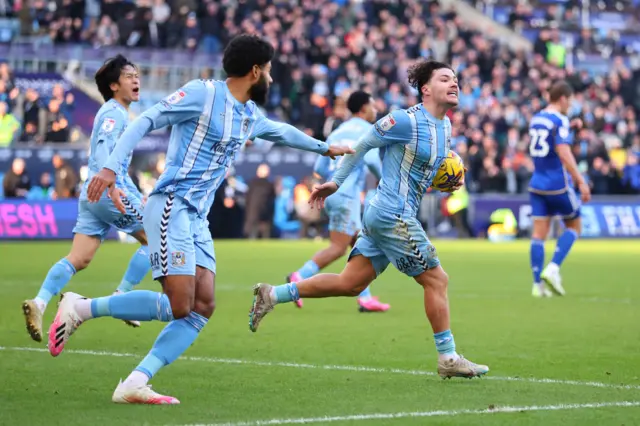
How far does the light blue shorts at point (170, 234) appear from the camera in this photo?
7.32 meters

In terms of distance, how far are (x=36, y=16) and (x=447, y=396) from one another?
28.5 meters

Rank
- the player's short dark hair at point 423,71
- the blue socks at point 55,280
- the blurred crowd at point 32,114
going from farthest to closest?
the blurred crowd at point 32,114
the blue socks at point 55,280
the player's short dark hair at point 423,71

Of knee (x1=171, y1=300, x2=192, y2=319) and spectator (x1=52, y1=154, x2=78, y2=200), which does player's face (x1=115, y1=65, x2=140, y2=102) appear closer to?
knee (x1=171, y1=300, x2=192, y2=319)

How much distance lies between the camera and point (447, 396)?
25.4ft

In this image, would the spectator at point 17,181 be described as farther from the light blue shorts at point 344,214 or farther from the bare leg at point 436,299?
the bare leg at point 436,299

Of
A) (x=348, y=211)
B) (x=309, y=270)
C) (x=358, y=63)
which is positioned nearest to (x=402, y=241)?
(x=309, y=270)

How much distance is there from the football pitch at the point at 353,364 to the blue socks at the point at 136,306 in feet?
1.76

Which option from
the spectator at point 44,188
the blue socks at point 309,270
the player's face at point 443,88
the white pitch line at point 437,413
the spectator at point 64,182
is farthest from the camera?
the spectator at point 44,188

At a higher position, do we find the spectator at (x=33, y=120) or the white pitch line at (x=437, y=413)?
the white pitch line at (x=437, y=413)

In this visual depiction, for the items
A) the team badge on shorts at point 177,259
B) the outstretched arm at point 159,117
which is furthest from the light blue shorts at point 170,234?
the outstretched arm at point 159,117

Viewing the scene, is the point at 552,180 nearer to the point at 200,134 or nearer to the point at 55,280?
the point at 55,280

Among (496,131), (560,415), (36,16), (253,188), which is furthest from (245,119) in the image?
(496,131)

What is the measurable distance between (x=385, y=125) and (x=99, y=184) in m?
2.39

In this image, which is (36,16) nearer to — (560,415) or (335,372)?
(335,372)
